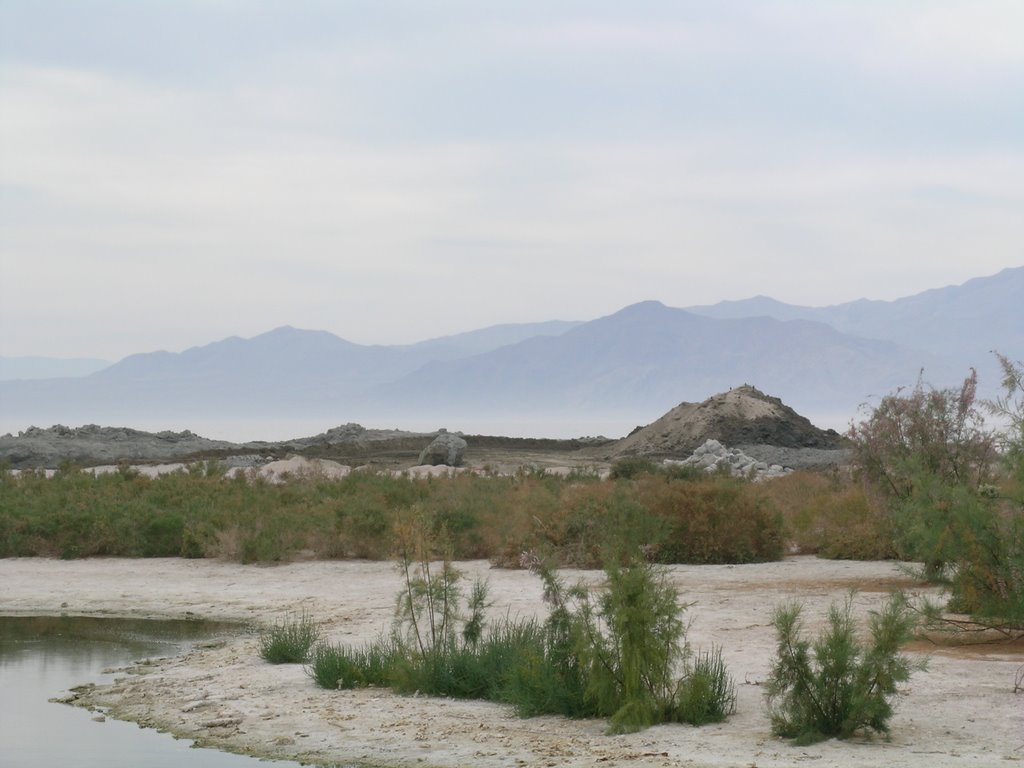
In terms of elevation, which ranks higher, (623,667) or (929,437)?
(929,437)

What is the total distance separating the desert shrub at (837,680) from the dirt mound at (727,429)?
1726 inches

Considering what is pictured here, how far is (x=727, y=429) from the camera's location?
58.8 meters

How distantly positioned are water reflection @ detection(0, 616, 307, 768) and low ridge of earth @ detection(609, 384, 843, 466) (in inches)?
1484

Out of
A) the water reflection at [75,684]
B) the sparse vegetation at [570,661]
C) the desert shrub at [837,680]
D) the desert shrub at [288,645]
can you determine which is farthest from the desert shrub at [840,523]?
the water reflection at [75,684]

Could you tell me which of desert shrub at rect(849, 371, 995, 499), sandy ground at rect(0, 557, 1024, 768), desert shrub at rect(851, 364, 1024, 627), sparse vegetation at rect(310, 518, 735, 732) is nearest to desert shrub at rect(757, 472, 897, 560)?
desert shrub at rect(849, 371, 995, 499)

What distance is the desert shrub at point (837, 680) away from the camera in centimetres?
1066

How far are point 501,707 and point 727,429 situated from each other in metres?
47.1

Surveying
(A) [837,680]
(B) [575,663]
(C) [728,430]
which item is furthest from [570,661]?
(C) [728,430]

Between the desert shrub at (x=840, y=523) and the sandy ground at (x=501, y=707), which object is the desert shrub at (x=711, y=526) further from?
the sandy ground at (x=501, y=707)

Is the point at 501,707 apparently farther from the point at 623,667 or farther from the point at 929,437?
the point at 929,437

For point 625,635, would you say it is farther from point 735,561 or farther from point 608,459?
point 608,459

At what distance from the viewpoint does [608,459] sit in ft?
182

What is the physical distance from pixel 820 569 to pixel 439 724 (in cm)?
1186

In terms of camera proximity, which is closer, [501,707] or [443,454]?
[501,707]
